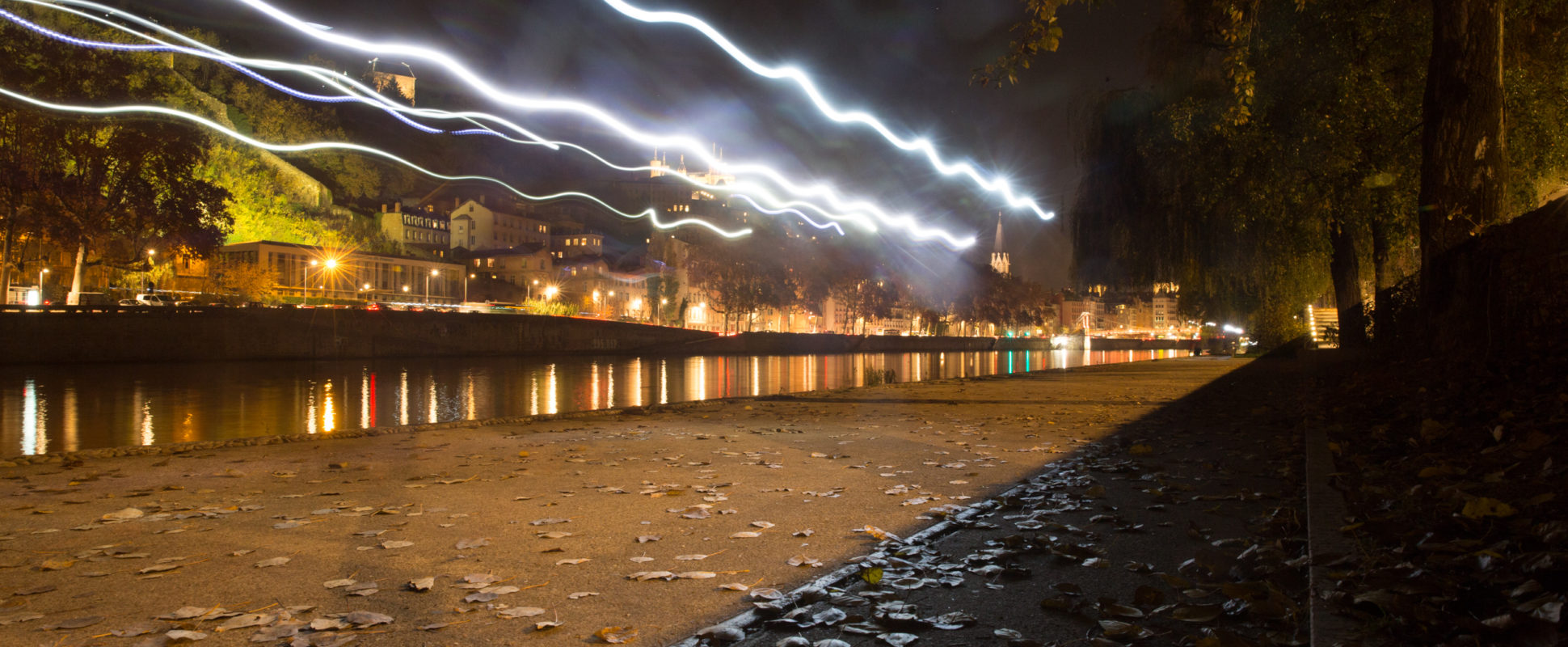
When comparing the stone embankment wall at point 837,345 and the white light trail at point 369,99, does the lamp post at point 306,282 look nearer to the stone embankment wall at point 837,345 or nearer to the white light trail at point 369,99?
the white light trail at point 369,99

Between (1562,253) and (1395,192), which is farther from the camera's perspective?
(1395,192)

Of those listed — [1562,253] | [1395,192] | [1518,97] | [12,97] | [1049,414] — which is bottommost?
[1049,414]

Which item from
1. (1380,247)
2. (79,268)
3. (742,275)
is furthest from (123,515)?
(742,275)

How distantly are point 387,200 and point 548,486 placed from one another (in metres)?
135

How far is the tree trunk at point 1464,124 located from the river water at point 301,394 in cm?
1468

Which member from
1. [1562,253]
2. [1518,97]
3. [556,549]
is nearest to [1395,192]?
[1518,97]

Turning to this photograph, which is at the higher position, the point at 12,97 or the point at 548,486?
the point at 12,97

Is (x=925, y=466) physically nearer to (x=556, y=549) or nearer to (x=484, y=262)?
(x=556, y=549)

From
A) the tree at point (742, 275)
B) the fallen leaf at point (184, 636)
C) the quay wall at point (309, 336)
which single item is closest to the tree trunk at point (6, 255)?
the quay wall at point (309, 336)

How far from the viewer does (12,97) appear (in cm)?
3825

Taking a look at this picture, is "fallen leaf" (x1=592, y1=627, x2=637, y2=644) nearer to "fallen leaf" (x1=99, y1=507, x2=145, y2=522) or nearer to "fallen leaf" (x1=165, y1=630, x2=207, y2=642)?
"fallen leaf" (x1=165, y1=630, x2=207, y2=642)

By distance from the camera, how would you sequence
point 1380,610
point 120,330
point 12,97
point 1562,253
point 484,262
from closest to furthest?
point 1380,610
point 1562,253
point 12,97
point 120,330
point 484,262

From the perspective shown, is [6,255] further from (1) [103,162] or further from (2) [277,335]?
(2) [277,335]

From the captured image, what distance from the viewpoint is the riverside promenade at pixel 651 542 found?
329 cm
